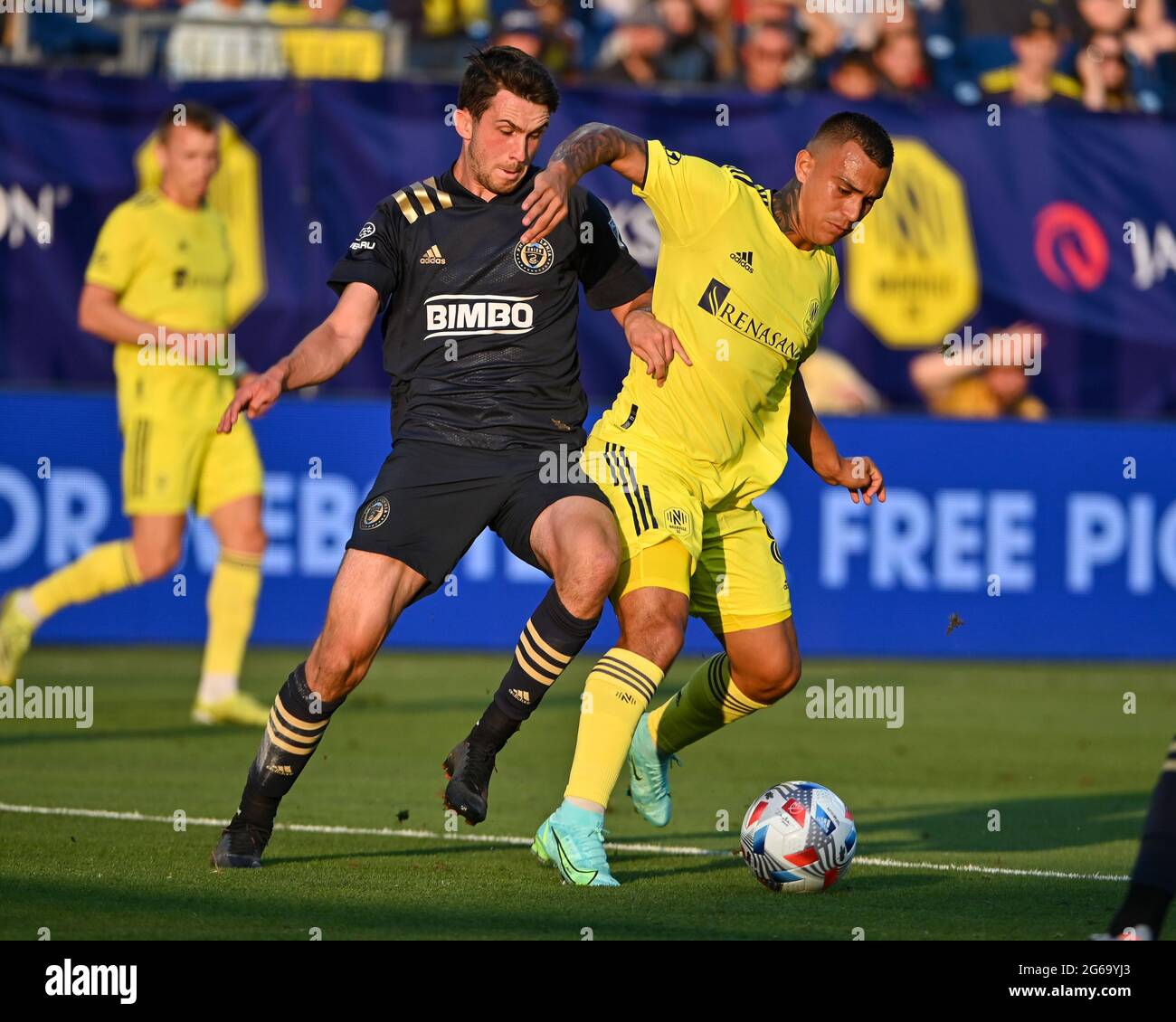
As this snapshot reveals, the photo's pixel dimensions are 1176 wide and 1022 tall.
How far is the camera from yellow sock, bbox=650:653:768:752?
6836mm

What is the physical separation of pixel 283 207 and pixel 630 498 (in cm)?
825

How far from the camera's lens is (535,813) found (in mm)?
7883

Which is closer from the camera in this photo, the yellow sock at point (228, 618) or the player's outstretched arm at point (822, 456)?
the player's outstretched arm at point (822, 456)

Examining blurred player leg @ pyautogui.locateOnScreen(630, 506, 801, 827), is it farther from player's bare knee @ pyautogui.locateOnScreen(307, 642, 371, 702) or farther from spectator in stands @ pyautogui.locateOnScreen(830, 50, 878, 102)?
spectator in stands @ pyautogui.locateOnScreen(830, 50, 878, 102)

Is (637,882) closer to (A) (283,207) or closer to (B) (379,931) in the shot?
(B) (379,931)

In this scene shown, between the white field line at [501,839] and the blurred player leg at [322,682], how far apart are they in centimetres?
92

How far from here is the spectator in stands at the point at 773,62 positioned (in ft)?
52.5

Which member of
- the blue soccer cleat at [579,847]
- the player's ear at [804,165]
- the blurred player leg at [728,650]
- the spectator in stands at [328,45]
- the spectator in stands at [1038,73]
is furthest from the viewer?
the spectator in stands at [1038,73]

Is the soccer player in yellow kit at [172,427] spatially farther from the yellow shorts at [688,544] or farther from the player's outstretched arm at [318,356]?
the player's outstretched arm at [318,356]

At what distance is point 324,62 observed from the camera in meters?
14.7

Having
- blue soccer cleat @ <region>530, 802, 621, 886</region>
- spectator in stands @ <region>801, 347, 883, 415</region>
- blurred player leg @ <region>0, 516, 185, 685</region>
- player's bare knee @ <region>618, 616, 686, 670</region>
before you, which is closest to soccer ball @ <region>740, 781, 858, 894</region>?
blue soccer cleat @ <region>530, 802, 621, 886</region>

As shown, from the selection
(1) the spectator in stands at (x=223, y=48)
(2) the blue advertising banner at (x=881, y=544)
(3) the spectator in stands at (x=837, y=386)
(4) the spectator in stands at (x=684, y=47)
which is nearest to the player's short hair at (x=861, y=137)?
(2) the blue advertising banner at (x=881, y=544)

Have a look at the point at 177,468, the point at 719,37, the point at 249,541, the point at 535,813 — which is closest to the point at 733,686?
the point at 535,813
